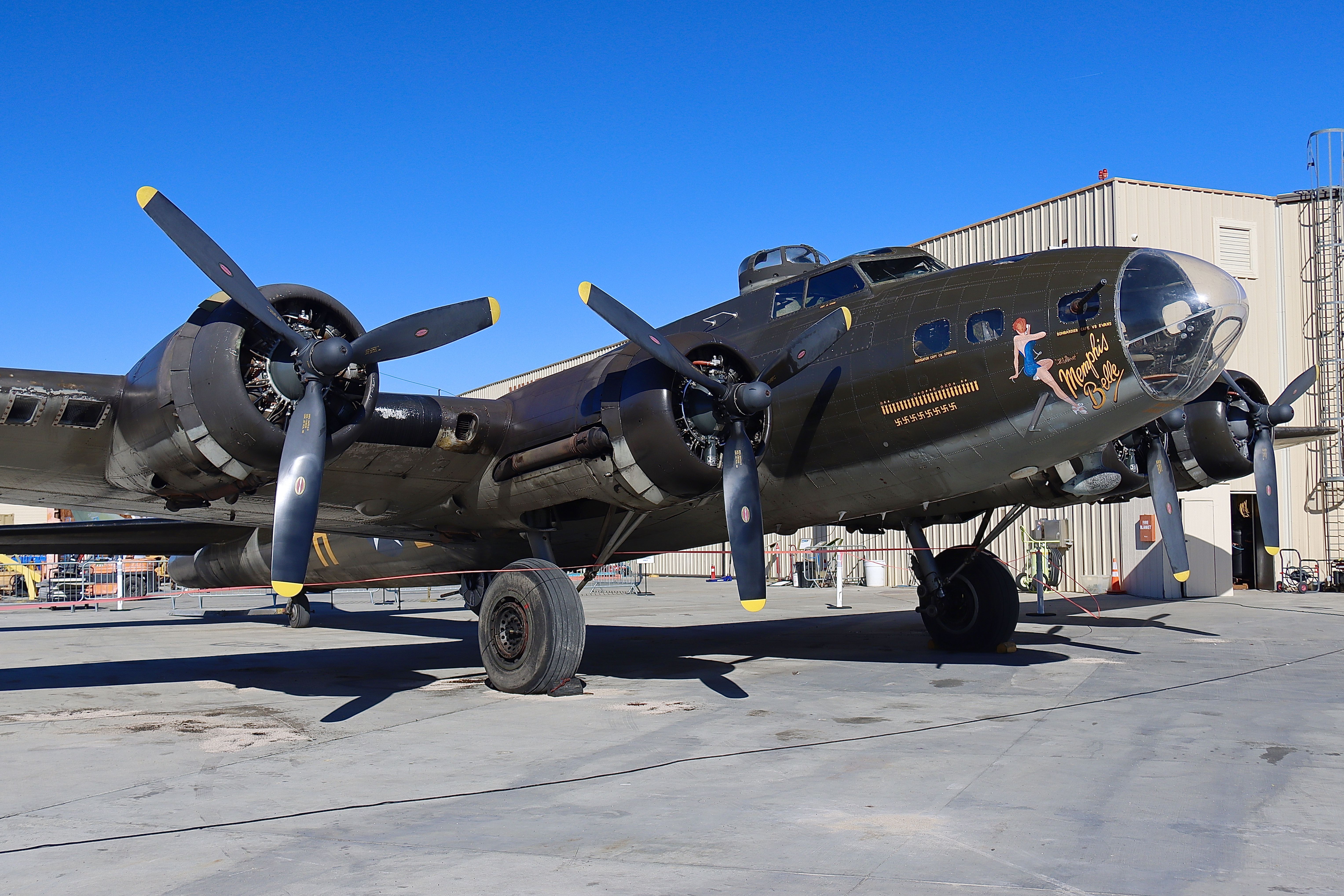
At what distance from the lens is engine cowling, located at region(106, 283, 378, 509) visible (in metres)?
9.22

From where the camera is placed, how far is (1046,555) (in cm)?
2709

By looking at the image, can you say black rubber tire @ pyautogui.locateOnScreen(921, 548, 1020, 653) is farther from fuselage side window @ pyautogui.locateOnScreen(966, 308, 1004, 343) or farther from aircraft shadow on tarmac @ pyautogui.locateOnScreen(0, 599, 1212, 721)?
fuselage side window @ pyautogui.locateOnScreen(966, 308, 1004, 343)

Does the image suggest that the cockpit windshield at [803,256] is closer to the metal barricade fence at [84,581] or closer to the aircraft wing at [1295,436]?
the aircraft wing at [1295,436]

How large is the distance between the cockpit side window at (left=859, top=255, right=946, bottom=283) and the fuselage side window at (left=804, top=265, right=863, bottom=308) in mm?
139

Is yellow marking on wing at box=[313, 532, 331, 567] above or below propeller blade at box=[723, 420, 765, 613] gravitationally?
below

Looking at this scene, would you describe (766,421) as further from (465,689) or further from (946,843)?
(946,843)

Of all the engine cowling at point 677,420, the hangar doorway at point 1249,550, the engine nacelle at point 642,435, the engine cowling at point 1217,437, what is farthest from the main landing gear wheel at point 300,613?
the hangar doorway at point 1249,550

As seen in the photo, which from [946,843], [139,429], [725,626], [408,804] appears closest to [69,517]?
[725,626]

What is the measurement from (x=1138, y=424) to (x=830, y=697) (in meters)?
4.03

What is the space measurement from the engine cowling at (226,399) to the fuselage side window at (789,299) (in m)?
4.65

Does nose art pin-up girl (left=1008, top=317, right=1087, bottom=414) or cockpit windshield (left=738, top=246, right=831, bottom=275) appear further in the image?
cockpit windshield (left=738, top=246, right=831, bottom=275)

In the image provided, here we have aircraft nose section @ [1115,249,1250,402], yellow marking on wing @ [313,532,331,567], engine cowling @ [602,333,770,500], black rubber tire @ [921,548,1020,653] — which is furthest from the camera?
yellow marking on wing @ [313,532,331,567]

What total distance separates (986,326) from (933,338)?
523mm

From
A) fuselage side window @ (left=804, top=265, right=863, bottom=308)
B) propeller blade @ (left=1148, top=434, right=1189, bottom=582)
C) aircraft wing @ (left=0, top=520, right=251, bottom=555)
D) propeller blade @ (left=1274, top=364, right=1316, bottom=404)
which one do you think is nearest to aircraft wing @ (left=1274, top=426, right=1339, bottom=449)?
propeller blade @ (left=1274, top=364, right=1316, bottom=404)
